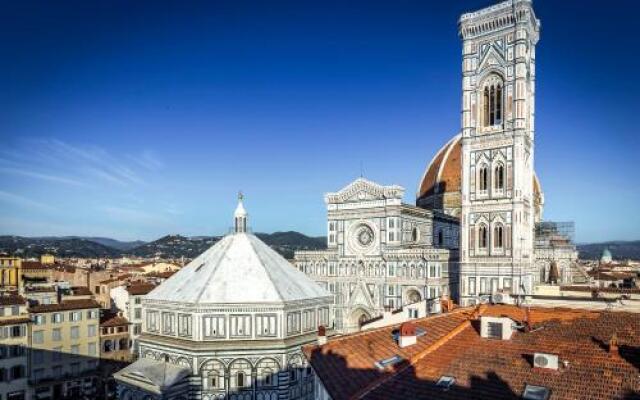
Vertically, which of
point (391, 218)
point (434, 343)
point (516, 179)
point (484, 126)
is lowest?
point (434, 343)

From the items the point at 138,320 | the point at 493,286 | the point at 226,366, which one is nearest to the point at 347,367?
the point at 226,366

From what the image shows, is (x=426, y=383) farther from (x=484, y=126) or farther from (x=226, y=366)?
(x=484, y=126)

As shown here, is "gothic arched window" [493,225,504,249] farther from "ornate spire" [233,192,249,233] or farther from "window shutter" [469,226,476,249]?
"ornate spire" [233,192,249,233]

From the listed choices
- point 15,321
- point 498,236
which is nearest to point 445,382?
point 498,236

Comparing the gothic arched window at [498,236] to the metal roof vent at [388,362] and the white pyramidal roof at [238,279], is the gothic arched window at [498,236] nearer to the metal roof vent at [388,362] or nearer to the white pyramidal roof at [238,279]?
the white pyramidal roof at [238,279]

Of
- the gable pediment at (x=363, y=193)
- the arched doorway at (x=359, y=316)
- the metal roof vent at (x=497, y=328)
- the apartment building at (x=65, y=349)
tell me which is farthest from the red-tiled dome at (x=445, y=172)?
the metal roof vent at (x=497, y=328)

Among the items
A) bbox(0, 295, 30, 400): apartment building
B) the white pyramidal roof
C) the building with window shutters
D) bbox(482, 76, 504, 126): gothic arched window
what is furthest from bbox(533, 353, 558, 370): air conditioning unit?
bbox(0, 295, 30, 400): apartment building
